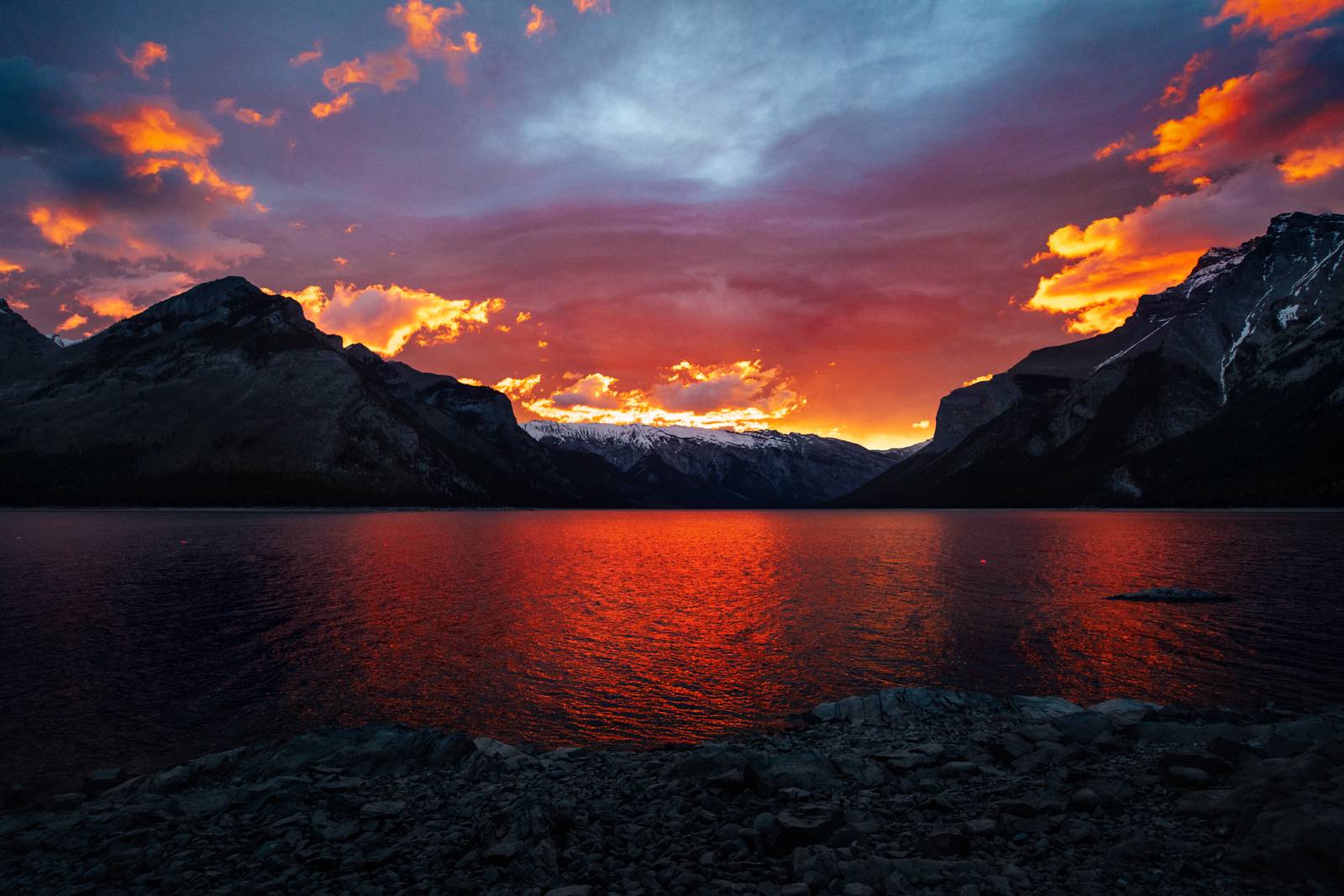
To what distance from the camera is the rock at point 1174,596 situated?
5638 cm

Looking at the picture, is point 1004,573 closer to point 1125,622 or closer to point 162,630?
point 1125,622

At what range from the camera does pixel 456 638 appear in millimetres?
45469

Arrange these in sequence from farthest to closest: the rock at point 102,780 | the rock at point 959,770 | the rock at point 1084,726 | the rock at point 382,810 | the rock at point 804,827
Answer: the rock at point 1084,726
the rock at point 102,780
the rock at point 959,770
the rock at point 382,810
the rock at point 804,827

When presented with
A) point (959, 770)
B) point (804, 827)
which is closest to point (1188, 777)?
point (959, 770)

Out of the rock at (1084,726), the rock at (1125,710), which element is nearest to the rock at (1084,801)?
the rock at (1084,726)

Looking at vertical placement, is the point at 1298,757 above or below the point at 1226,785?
above

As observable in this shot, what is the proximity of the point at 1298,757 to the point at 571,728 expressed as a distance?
24.0m

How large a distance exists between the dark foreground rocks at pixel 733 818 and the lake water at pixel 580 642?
21.3 ft

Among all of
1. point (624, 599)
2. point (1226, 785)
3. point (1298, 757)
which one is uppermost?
point (1298, 757)

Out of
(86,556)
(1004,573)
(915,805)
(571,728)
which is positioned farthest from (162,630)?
(1004,573)

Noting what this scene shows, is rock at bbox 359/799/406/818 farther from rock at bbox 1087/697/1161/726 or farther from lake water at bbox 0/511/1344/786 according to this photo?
rock at bbox 1087/697/1161/726

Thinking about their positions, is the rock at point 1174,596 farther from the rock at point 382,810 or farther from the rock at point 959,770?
the rock at point 382,810

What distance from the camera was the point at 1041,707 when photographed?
27.3 meters

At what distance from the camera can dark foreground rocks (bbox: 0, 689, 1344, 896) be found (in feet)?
42.5
